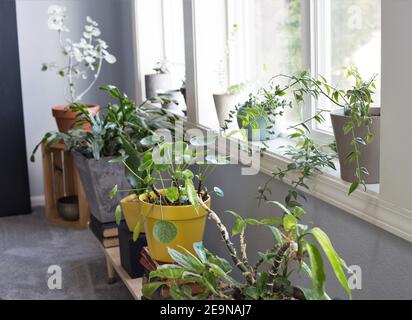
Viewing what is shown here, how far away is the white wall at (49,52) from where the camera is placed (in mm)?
4441

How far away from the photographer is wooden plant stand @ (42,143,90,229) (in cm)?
414

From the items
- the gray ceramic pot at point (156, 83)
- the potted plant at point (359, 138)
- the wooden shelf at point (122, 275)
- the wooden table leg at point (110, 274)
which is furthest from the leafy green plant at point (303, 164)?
the gray ceramic pot at point (156, 83)

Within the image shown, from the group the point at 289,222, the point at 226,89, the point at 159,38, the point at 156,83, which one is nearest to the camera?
the point at 289,222

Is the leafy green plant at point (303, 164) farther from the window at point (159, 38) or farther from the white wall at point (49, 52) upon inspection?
the white wall at point (49, 52)

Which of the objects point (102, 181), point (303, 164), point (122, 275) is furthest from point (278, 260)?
point (102, 181)

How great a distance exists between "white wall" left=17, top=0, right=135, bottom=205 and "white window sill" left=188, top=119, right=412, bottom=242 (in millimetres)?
2705

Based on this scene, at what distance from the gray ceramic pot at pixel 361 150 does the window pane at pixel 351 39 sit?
0.37m

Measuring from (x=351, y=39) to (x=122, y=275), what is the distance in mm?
1335

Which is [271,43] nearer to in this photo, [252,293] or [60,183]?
[252,293]

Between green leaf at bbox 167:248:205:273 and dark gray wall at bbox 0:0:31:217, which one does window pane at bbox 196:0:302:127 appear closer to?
green leaf at bbox 167:248:205:273

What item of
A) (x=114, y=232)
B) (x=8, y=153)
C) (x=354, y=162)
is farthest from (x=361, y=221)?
(x=8, y=153)

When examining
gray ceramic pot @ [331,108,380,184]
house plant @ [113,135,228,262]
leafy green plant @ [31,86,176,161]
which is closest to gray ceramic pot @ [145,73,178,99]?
leafy green plant @ [31,86,176,161]

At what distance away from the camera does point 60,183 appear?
14.6 feet

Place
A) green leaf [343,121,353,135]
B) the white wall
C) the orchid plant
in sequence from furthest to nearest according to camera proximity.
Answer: the white wall → the orchid plant → green leaf [343,121,353,135]
